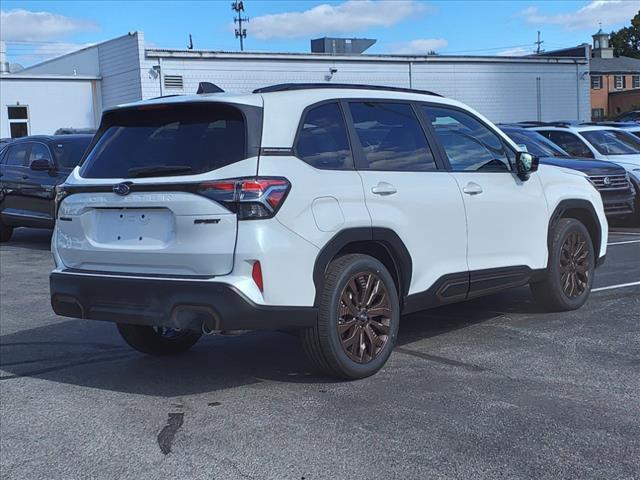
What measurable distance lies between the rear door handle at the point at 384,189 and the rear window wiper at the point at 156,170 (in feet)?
4.22

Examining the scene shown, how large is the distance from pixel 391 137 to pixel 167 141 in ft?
5.36

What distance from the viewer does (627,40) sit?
90.2 metres

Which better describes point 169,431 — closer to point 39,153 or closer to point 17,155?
point 39,153

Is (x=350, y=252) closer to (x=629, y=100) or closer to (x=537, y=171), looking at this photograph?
(x=537, y=171)

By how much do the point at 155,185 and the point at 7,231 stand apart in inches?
437

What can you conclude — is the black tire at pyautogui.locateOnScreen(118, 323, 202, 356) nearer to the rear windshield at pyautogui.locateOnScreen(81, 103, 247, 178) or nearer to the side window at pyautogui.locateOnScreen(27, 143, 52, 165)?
the rear windshield at pyautogui.locateOnScreen(81, 103, 247, 178)

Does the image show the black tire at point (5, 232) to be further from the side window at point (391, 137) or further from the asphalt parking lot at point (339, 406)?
the side window at point (391, 137)

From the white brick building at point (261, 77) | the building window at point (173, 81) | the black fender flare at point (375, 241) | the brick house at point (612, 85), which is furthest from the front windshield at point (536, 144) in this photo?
the brick house at point (612, 85)

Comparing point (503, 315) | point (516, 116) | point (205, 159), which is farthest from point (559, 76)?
point (205, 159)

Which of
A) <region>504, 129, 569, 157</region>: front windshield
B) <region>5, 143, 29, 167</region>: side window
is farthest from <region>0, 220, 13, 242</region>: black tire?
<region>504, 129, 569, 157</region>: front windshield

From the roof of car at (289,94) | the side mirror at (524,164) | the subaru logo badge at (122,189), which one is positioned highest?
the roof of car at (289,94)

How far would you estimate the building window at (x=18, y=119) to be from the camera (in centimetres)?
3300

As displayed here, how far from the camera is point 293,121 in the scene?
519 cm

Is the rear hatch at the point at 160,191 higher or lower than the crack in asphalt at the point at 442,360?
higher
